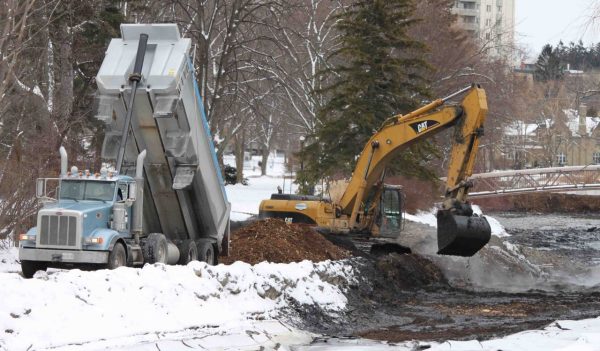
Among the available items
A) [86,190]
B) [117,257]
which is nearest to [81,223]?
[117,257]

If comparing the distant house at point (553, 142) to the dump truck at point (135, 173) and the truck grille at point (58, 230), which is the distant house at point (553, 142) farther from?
the truck grille at point (58, 230)

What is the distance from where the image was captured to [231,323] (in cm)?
1475

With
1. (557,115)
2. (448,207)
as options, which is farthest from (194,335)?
(557,115)

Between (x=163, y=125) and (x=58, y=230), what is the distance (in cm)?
301

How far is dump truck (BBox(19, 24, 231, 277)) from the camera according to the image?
1645 centimetres

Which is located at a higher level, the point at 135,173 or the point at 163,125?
the point at 163,125

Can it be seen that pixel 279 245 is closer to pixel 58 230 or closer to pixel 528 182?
pixel 58 230

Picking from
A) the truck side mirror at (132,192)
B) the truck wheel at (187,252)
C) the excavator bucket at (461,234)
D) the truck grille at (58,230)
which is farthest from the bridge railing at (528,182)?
the truck grille at (58,230)

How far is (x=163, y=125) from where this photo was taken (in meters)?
18.1

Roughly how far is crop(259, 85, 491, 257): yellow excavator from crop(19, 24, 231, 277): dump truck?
5.33m

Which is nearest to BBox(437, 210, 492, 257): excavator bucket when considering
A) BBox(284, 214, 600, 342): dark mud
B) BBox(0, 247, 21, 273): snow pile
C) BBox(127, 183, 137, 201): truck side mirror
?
BBox(284, 214, 600, 342): dark mud

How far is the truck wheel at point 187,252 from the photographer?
62.7ft

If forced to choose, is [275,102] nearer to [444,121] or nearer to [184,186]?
[444,121]

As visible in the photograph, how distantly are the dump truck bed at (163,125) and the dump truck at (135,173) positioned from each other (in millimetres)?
19
